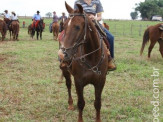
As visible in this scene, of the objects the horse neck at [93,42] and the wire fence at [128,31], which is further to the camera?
the wire fence at [128,31]

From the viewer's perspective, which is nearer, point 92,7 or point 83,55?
point 83,55

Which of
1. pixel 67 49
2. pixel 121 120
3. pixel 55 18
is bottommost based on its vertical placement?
pixel 121 120

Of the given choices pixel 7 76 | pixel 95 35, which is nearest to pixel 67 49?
pixel 95 35

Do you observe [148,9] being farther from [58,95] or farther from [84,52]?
[84,52]

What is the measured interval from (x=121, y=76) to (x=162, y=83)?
1.46m

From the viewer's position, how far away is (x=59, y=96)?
6.18 meters

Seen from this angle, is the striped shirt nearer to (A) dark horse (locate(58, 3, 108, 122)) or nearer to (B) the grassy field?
(A) dark horse (locate(58, 3, 108, 122))

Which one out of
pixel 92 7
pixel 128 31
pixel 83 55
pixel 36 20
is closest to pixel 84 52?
pixel 83 55

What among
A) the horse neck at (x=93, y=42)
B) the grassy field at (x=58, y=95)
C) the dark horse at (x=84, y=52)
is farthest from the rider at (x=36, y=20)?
the horse neck at (x=93, y=42)

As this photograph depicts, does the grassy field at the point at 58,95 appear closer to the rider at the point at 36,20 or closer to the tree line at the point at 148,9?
the rider at the point at 36,20

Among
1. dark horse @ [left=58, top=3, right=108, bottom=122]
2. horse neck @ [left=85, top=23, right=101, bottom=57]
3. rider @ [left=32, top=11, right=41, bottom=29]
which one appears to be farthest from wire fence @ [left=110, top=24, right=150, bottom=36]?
horse neck @ [left=85, top=23, right=101, bottom=57]

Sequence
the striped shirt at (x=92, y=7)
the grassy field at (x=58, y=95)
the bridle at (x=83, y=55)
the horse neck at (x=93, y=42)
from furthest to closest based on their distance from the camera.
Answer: the grassy field at (x=58, y=95), the striped shirt at (x=92, y=7), the horse neck at (x=93, y=42), the bridle at (x=83, y=55)

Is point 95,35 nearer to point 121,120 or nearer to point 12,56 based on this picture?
point 121,120

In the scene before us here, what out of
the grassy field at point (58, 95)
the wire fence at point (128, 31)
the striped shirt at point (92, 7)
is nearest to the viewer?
the striped shirt at point (92, 7)
